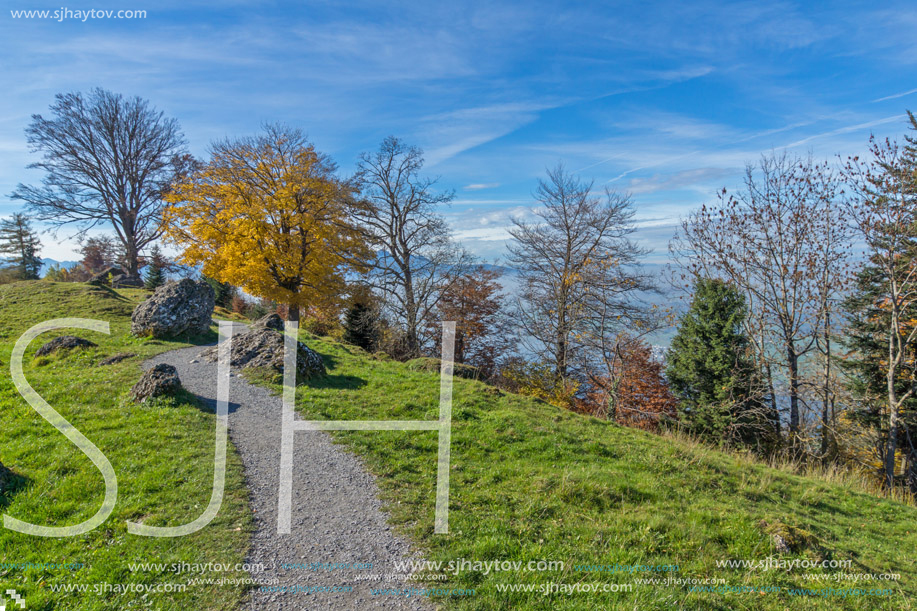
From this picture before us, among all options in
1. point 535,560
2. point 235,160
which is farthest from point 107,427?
point 235,160

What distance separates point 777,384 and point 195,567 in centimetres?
1856

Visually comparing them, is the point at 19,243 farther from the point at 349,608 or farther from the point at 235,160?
the point at 349,608

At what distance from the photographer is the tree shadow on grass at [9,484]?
17.0 ft

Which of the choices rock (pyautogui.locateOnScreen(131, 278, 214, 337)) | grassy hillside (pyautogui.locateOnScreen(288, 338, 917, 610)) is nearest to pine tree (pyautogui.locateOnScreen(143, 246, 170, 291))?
rock (pyautogui.locateOnScreen(131, 278, 214, 337))

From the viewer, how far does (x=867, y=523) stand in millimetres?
7113

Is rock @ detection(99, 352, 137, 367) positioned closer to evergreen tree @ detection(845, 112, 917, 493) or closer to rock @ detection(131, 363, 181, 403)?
rock @ detection(131, 363, 181, 403)

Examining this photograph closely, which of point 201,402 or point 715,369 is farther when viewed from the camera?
point 715,369

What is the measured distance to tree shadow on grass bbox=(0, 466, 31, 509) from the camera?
518 cm

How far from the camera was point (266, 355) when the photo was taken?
12492 millimetres

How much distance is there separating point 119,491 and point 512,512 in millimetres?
5620

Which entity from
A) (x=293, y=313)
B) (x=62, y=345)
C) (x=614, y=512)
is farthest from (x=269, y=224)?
(x=614, y=512)
